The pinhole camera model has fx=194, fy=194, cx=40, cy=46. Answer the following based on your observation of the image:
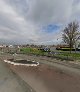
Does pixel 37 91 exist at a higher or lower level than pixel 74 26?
lower

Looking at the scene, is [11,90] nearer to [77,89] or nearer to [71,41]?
[77,89]

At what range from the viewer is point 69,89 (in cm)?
1456

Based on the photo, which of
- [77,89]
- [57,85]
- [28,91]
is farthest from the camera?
[57,85]

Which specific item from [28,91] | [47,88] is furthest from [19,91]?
[47,88]

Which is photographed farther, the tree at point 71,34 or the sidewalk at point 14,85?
the tree at point 71,34

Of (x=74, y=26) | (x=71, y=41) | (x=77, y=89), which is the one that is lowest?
(x=77, y=89)

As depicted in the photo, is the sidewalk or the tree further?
the tree

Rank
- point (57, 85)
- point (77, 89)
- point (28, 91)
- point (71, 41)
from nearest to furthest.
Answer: point (28, 91), point (77, 89), point (57, 85), point (71, 41)

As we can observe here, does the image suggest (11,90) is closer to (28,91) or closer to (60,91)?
(28,91)

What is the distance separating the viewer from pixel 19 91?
13227 mm

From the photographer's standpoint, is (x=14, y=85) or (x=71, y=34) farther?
(x=71, y=34)

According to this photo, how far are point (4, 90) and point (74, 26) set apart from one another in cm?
5317

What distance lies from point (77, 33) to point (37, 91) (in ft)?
167

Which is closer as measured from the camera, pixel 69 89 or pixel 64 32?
pixel 69 89
